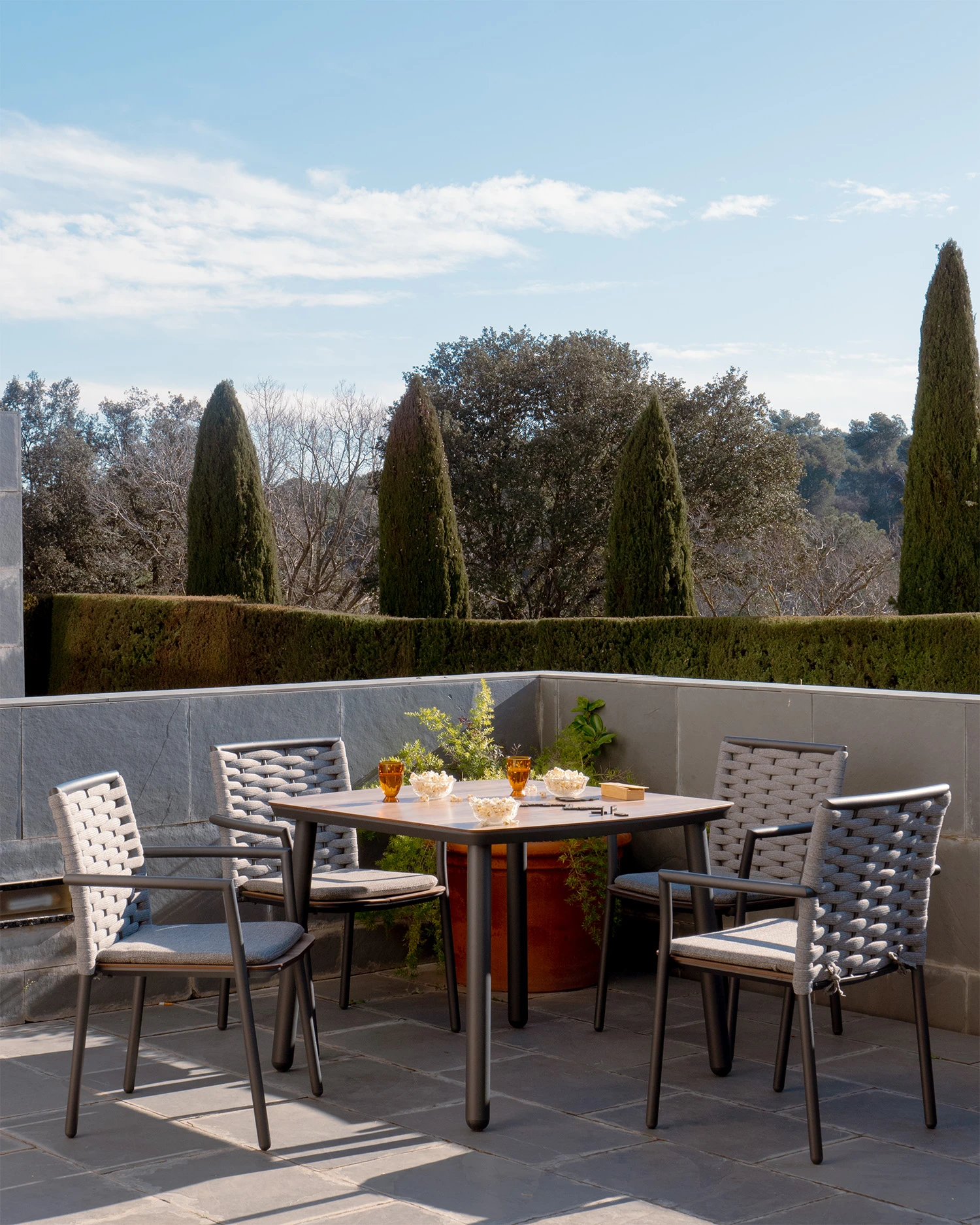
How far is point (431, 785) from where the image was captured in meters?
4.06

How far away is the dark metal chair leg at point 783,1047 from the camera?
3631mm

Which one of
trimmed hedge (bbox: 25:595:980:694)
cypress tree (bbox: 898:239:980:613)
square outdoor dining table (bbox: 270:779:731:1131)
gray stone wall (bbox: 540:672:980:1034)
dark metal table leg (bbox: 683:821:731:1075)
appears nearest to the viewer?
square outdoor dining table (bbox: 270:779:731:1131)

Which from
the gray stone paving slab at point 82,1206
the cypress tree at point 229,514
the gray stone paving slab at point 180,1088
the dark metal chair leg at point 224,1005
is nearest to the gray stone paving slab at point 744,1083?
the gray stone paving slab at point 180,1088

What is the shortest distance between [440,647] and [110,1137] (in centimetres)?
816

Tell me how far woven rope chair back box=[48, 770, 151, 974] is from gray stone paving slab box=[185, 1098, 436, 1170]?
591 millimetres

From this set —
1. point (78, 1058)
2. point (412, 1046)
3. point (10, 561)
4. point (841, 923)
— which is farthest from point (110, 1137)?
point (10, 561)

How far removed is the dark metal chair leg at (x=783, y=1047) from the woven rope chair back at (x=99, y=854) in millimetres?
1922

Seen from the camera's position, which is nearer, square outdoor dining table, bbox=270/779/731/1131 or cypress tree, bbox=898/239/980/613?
square outdoor dining table, bbox=270/779/731/1131

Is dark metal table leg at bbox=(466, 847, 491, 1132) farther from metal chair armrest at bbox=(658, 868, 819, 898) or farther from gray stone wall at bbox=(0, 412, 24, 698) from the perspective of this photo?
gray stone wall at bbox=(0, 412, 24, 698)

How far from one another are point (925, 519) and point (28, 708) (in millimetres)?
9901

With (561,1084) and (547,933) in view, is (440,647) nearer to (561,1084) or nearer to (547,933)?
(547,933)

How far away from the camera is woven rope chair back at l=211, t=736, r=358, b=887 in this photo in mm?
4320

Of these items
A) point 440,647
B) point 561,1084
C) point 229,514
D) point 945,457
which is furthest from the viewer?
point 229,514

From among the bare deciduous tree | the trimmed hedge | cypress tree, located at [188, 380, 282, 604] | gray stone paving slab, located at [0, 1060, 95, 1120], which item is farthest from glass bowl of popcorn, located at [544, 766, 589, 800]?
the bare deciduous tree
